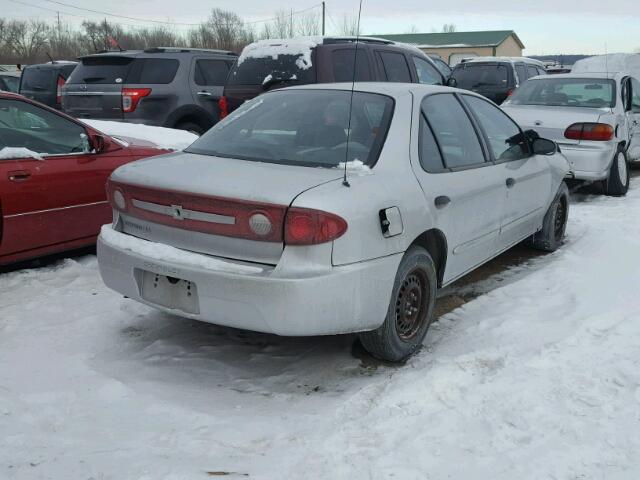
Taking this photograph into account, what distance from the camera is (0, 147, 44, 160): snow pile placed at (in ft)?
15.8

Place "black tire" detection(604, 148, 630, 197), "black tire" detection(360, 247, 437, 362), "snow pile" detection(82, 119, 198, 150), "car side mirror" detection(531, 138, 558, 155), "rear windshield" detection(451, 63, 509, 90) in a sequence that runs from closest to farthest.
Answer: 1. "black tire" detection(360, 247, 437, 362)
2. "car side mirror" detection(531, 138, 558, 155)
3. "snow pile" detection(82, 119, 198, 150)
4. "black tire" detection(604, 148, 630, 197)
5. "rear windshield" detection(451, 63, 509, 90)

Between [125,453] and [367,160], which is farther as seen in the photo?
[367,160]

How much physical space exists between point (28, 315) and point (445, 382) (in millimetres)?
2733

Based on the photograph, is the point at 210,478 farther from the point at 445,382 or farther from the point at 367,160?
the point at 367,160

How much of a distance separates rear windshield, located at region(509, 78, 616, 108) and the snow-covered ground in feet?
15.1

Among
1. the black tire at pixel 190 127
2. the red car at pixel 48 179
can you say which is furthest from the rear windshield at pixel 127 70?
the red car at pixel 48 179

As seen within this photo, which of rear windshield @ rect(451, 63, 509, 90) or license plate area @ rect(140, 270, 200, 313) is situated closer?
license plate area @ rect(140, 270, 200, 313)

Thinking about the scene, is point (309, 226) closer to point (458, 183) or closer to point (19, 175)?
point (458, 183)

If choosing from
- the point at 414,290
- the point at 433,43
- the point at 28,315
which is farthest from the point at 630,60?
the point at 433,43

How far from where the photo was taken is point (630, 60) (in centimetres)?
1598

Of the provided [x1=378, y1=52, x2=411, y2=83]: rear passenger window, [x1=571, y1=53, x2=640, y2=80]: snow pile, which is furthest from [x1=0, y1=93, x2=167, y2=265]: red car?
[x1=571, y1=53, x2=640, y2=80]: snow pile

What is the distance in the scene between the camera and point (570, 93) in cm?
888

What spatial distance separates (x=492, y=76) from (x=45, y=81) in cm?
930

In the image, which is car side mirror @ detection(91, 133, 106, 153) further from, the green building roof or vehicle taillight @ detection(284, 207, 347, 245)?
the green building roof
